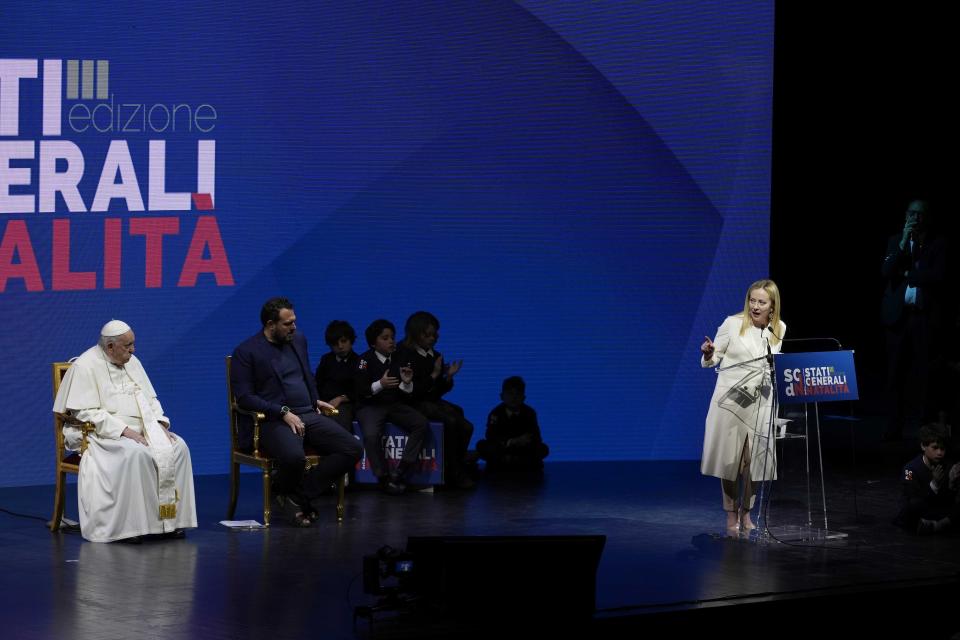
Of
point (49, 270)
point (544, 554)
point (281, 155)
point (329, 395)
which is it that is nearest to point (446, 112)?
point (281, 155)

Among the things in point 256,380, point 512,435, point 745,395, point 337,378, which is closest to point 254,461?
point 256,380

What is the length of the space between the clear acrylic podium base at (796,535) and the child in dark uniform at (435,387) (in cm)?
205

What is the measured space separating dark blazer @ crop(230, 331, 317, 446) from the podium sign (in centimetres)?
256

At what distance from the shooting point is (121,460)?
6.66 meters

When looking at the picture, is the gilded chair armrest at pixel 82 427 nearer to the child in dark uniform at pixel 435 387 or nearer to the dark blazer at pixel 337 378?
the dark blazer at pixel 337 378

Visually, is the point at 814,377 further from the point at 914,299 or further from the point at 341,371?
the point at 914,299

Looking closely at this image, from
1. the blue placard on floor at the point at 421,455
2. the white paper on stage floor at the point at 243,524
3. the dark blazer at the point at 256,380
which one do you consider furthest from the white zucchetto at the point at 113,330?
the blue placard on floor at the point at 421,455

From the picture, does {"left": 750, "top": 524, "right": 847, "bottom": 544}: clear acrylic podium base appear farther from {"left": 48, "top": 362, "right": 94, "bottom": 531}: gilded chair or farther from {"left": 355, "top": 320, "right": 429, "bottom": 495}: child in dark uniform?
{"left": 48, "top": 362, "right": 94, "bottom": 531}: gilded chair

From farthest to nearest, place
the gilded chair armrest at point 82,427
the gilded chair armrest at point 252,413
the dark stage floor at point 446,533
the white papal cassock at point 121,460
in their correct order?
1. the gilded chair armrest at point 252,413
2. the gilded chair armrest at point 82,427
3. the white papal cassock at point 121,460
4. the dark stage floor at point 446,533

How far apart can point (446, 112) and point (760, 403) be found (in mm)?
3375

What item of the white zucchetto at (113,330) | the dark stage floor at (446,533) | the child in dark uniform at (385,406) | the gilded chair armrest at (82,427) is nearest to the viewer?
the dark stage floor at (446,533)

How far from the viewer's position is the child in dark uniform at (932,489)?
702 cm

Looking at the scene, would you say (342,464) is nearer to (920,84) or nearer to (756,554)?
(756,554)

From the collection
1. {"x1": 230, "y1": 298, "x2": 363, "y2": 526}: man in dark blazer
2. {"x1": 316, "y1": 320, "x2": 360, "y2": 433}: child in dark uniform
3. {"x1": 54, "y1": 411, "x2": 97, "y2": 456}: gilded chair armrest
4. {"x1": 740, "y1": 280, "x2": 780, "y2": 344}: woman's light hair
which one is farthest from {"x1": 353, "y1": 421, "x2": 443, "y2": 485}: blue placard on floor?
{"x1": 740, "y1": 280, "x2": 780, "y2": 344}: woman's light hair
